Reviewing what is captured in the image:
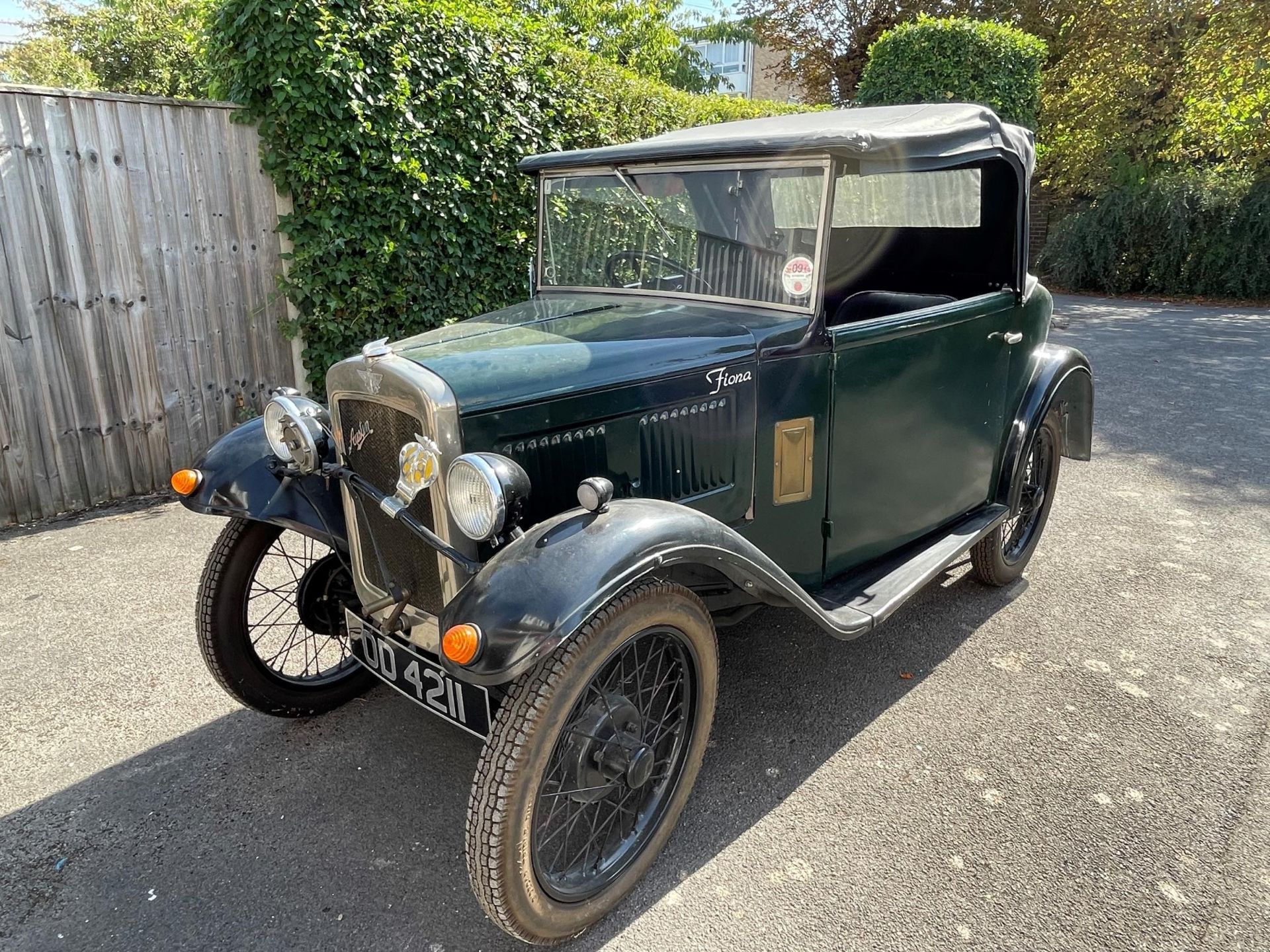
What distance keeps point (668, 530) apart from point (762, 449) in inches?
30.3

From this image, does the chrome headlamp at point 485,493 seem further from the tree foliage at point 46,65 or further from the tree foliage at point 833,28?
the tree foliage at point 833,28

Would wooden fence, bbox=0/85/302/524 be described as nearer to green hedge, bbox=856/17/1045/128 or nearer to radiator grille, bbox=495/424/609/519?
radiator grille, bbox=495/424/609/519

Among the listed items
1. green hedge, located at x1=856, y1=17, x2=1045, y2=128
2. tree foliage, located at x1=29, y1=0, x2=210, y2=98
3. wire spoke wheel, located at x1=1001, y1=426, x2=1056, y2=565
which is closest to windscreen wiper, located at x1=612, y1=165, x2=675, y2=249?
wire spoke wheel, located at x1=1001, y1=426, x2=1056, y2=565

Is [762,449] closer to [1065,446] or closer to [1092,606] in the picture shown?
[1092,606]

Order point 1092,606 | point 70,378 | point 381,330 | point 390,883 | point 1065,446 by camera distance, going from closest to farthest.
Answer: point 390,883
point 1092,606
point 1065,446
point 70,378
point 381,330

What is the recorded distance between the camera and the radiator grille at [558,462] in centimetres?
221

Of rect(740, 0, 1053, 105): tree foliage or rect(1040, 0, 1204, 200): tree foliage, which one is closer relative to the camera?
rect(1040, 0, 1204, 200): tree foliage

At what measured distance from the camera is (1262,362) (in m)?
8.27

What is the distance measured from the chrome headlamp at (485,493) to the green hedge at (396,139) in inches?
135

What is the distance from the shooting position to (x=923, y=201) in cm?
368

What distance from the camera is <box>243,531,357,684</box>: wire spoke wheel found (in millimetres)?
2865

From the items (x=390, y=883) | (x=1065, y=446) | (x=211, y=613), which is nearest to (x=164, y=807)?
(x=211, y=613)

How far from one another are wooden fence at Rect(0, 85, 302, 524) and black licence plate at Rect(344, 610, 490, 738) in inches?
119

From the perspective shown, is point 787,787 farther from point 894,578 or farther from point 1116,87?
point 1116,87
